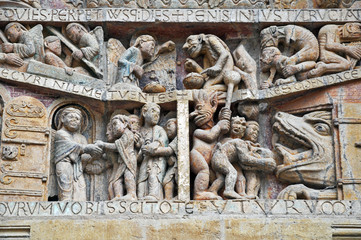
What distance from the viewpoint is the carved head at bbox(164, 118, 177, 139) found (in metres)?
11.4

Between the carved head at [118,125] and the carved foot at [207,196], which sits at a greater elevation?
the carved head at [118,125]

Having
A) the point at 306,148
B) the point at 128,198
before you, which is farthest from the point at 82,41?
the point at 306,148

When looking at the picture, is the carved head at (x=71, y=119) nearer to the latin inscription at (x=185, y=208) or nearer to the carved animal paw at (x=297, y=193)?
the latin inscription at (x=185, y=208)

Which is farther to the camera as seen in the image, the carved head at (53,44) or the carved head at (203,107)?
the carved head at (53,44)

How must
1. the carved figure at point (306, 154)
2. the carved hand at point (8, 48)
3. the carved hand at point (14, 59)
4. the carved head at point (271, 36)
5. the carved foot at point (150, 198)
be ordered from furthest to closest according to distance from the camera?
the carved head at point (271, 36)
the carved hand at point (8, 48)
the carved hand at point (14, 59)
the carved figure at point (306, 154)
the carved foot at point (150, 198)

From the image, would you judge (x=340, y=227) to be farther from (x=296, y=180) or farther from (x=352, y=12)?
(x=352, y=12)

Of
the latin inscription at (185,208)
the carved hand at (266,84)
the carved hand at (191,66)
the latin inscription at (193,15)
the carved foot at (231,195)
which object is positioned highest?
the latin inscription at (193,15)

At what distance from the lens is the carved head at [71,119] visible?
1130 cm

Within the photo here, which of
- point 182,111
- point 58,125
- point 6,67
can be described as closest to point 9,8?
point 6,67

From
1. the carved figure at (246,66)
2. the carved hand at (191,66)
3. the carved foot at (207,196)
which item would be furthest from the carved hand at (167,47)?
the carved foot at (207,196)

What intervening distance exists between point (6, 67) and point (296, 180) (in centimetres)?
358

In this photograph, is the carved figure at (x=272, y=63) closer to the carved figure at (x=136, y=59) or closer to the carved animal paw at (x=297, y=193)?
the carved figure at (x=136, y=59)

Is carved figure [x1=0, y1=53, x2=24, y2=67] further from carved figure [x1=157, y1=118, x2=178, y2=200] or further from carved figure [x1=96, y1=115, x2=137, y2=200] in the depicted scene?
carved figure [x1=157, y1=118, x2=178, y2=200]

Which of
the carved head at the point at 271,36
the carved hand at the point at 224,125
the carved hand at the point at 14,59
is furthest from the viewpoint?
the carved head at the point at 271,36
